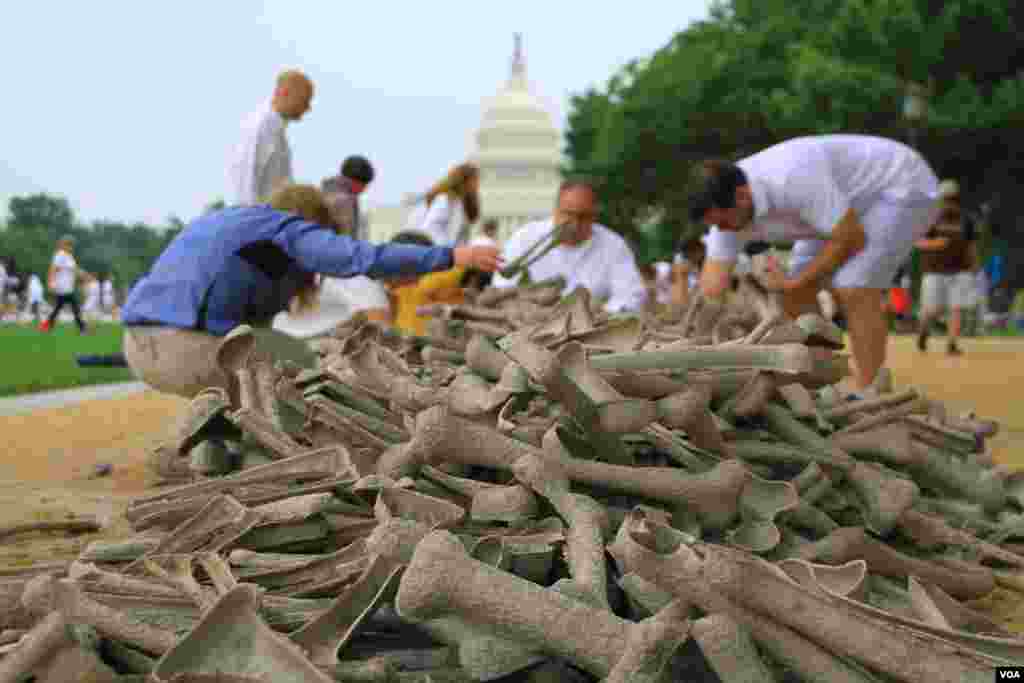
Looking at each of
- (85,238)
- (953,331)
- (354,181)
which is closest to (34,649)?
(354,181)

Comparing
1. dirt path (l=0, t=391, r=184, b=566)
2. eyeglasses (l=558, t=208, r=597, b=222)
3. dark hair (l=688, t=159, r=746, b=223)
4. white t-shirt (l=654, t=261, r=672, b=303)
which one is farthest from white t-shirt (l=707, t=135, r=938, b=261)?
white t-shirt (l=654, t=261, r=672, b=303)

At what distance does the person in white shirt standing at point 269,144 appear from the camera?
7051mm

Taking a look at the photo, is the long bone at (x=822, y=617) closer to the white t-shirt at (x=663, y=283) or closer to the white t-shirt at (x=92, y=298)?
the white t-shirt at (x=663, y=283)

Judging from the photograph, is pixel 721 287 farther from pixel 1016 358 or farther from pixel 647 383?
pixel 1016 358

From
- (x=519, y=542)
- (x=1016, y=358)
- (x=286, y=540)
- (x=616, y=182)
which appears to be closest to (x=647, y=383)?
(x=519, y=542)

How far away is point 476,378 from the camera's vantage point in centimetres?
247

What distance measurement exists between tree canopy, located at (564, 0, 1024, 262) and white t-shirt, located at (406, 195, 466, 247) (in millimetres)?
9873

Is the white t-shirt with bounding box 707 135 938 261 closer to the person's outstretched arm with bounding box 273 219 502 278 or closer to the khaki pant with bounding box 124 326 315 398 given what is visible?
the person's outstretched arm with bounding box 273 219 502 278

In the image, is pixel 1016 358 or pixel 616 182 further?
pixel 616 182

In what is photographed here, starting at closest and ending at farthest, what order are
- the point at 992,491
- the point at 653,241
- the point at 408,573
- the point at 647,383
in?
1. the point at 408,573
2. the point at 647,383
3. the point at 992,491
4. the point at 653,241

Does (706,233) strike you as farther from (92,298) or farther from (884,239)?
(92,298)

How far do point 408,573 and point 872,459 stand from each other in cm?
169

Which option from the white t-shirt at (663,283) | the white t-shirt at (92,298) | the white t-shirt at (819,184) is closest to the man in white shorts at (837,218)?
the white t-shirt at (819,184)

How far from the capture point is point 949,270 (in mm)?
14664
